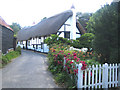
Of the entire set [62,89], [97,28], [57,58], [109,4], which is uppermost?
[109,4]

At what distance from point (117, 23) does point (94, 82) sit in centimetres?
243

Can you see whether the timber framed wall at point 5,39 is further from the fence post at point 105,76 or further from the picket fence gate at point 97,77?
the fence post at point 105,76

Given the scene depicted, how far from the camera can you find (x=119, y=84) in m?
4.57

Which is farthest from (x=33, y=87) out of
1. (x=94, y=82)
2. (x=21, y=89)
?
(x=94, y=82)

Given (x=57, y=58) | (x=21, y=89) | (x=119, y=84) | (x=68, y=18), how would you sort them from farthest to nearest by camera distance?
1. (x=68, y=18)
2. (x=57, y=58)
3. (x=119, y=84)
4. (x=21, y=89)

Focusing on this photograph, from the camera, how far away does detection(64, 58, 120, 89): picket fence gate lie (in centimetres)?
407

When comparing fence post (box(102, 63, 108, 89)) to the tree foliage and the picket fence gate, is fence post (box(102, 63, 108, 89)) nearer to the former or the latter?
the picket fence gate

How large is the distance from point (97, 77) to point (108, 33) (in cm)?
176

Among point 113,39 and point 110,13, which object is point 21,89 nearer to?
point 113,39

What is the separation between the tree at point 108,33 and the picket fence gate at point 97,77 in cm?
59

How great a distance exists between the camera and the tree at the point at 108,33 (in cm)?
461

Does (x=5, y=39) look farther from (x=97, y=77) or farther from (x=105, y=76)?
(x=105, y=76)

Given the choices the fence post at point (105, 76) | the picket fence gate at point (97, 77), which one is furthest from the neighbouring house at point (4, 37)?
the fence post at point (105, 76)

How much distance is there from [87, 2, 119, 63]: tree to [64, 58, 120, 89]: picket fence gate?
1.93 ft
